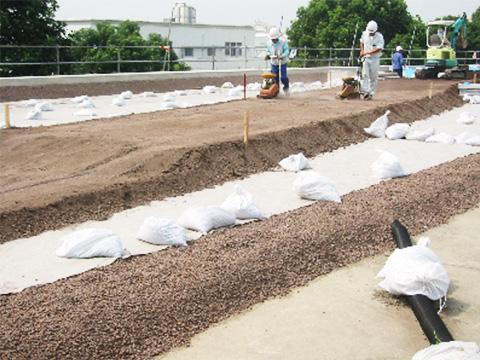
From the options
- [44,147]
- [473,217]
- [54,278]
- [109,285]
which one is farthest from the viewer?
[44,147]

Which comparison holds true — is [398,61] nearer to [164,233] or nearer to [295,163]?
[295,163]

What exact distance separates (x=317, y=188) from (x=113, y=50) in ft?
78.0

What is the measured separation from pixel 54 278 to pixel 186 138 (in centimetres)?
582

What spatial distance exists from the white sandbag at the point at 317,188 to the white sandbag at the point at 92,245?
9.51 feet

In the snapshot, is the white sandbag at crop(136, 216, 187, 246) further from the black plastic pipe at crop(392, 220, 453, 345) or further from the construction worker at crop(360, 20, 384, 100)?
the construction worker at crop(360, 20, 384, 100)

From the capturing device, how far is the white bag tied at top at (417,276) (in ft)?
16.1

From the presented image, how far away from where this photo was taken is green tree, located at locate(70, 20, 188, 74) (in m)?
29.3

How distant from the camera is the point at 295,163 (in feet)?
32.9

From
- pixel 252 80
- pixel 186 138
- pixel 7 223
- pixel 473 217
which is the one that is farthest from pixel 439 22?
pixel 7 223

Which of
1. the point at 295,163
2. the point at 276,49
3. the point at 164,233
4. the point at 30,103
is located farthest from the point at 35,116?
the point at 164,233

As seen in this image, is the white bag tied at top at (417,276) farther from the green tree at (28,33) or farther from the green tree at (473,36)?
the green tree at (473,36)

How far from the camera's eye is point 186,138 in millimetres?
10875

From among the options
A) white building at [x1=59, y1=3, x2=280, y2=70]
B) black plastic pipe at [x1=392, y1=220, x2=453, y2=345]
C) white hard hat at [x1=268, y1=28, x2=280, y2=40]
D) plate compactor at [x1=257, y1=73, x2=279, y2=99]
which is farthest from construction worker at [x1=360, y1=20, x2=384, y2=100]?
white building at [x1=59, y1=3, x2=280, y2=70]

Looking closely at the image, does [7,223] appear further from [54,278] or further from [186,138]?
[186,138]
